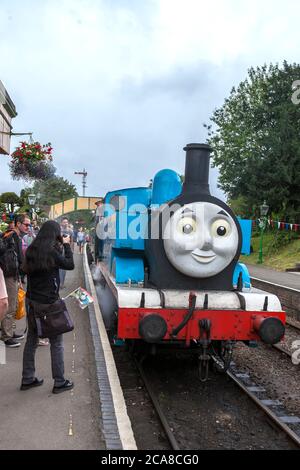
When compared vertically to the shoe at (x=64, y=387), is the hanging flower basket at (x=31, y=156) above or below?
above

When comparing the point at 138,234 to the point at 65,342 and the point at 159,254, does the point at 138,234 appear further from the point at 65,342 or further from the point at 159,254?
the point at 65,342

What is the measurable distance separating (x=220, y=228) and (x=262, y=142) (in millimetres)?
26701

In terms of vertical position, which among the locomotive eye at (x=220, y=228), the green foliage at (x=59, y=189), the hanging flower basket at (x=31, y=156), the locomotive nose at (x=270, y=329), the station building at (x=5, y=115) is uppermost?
the green foliage at (x=59, y=189)

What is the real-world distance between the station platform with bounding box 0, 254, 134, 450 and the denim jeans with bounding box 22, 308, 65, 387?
0.44 ft

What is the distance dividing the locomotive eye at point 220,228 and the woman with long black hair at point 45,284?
161cm

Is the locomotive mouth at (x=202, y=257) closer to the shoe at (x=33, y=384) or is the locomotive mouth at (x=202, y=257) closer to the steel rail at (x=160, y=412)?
the steel rail at (x=160, y=412)

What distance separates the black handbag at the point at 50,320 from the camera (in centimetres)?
454

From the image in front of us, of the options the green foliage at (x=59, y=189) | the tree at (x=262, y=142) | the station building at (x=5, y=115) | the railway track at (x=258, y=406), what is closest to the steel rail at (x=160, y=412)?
the railway track at (x=258, y=406)

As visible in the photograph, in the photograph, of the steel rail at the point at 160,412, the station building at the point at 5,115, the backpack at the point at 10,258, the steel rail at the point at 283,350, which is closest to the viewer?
the steel rail at the point at 160,412

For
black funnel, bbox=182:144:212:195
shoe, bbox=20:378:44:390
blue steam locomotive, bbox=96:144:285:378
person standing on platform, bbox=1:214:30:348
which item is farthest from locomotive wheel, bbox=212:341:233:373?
person standing on platform, bbox=1:214:30:348

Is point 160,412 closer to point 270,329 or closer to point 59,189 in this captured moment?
point 270,329

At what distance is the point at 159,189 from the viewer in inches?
238

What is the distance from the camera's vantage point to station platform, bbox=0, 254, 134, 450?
3588mm
